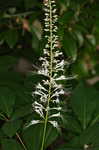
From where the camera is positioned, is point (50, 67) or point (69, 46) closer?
point (50, 67)

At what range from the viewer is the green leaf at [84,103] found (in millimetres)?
1166

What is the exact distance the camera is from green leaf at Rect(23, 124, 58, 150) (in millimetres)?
1065

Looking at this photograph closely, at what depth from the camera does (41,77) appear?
137cm

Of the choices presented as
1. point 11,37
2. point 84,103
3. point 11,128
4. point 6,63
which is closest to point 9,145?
point 11,128

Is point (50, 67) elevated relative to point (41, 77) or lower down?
A: elevated

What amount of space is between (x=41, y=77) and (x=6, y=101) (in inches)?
8.7

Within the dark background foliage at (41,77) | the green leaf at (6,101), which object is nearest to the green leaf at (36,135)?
the dark background foliage at (41,77)

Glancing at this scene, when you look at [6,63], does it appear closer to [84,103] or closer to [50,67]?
[84,103]

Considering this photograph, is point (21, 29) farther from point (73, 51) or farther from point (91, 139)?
point (91, 139)

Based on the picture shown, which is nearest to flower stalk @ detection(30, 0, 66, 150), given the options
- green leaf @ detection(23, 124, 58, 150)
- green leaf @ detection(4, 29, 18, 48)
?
green leaf @ detection(23, 124, 58, 150)

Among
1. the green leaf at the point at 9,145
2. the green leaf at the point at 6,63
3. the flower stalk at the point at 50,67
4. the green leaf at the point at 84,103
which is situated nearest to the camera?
the flower stalk at the point at 50,67

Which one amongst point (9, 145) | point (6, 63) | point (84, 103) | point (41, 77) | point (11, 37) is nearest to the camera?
point (9, 145)

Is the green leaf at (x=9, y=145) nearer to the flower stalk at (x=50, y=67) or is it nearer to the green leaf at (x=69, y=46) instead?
the flower stalk at (x=50, y=67)

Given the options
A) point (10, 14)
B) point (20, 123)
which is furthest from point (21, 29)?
point (20, 123)
